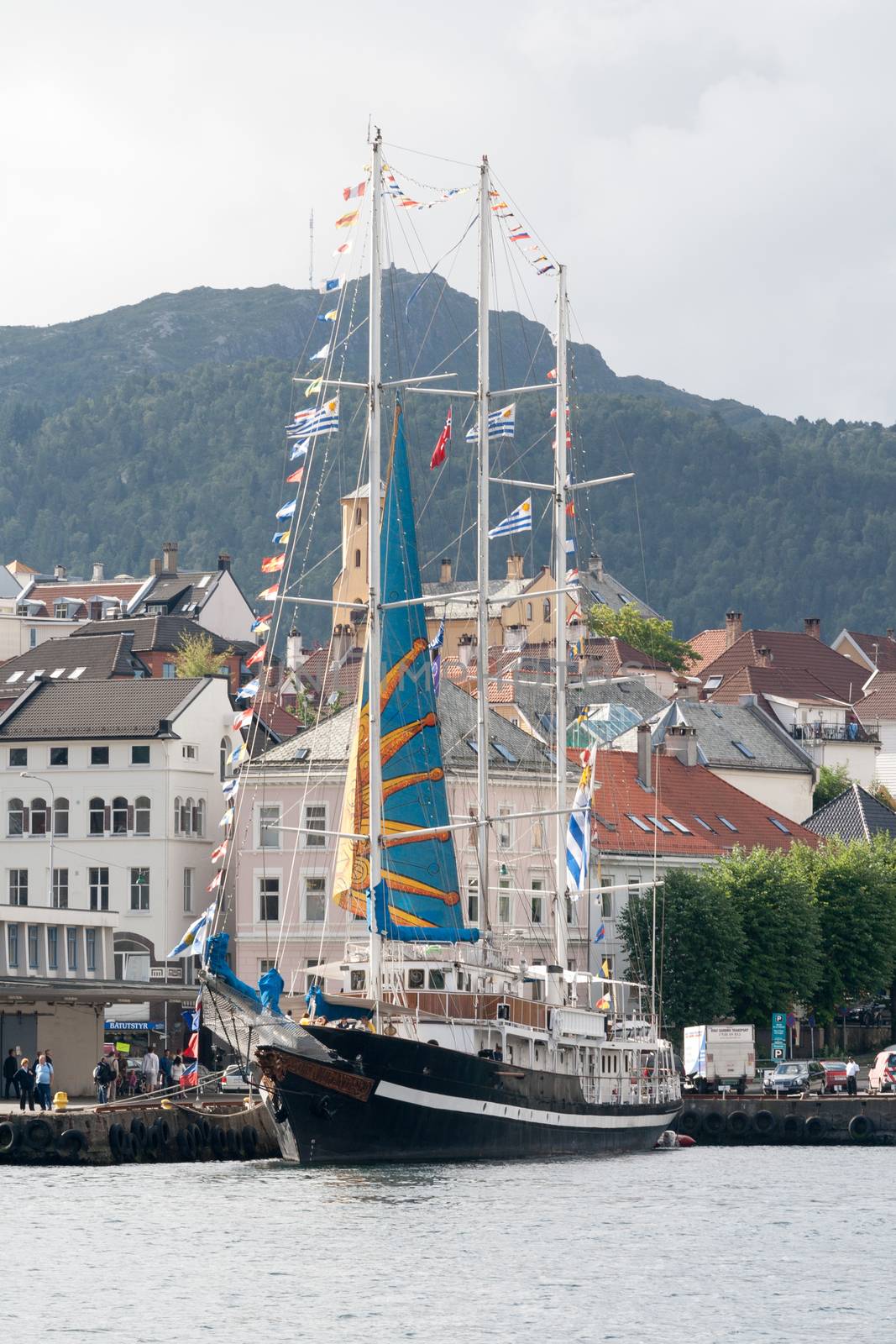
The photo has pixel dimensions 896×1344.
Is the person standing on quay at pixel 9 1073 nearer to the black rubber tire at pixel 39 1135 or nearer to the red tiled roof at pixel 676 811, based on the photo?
the black rubber tire at pixel 39 1135

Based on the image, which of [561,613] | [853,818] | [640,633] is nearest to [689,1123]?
[561,613]

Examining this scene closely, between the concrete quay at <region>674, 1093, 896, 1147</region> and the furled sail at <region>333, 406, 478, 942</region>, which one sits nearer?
the furled sail at <region>333, 406, 478, 942</region>

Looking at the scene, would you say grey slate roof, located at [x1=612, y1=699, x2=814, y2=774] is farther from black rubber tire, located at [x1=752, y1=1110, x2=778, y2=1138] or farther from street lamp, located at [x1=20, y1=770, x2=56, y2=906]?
black rubber tire, located at [x1=752, y1=1110, x2=778, y2=1138]

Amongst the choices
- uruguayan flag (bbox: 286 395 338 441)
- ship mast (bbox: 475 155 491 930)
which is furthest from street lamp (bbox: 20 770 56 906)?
uruguayan flag (bbox: 286 395 338 441)

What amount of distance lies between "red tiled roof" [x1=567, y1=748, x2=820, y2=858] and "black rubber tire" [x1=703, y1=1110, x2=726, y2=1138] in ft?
79.3

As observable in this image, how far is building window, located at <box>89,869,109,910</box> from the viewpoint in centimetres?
11575

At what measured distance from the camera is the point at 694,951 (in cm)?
10725

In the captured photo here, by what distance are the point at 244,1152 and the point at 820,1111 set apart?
27941 mm

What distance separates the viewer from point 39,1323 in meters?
44.4

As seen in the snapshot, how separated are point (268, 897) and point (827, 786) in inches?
Result: 2019

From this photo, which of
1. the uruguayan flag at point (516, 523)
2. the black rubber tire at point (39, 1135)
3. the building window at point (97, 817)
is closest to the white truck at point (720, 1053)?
the uruguayan flag at point (516, 523)

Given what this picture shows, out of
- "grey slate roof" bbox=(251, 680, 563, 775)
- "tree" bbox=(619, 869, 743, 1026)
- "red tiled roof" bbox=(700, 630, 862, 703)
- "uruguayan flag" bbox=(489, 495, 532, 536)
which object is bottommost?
"tree" bbox=(619, 869, 743, 1026)

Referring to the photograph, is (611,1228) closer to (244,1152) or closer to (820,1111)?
(244,1152)

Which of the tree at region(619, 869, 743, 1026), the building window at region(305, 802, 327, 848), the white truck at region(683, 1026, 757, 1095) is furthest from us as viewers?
the building window at region(305, 802, 327, 848)
